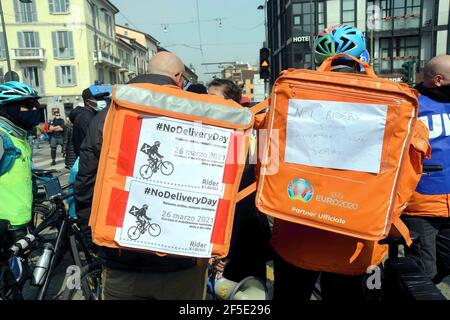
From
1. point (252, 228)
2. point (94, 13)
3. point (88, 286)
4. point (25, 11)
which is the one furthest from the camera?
point (94, 13)

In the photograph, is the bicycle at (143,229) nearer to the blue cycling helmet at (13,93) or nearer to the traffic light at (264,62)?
the blue cycling helmet at (13,93)

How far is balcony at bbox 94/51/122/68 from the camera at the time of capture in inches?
1875

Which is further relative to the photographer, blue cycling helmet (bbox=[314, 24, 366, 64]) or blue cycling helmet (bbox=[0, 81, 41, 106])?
blue cycling helmet (bbox=[0, 81, 41, 106])

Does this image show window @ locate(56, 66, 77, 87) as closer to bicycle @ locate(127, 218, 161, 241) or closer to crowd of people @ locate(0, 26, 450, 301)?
crowd of people @ locate(0, 26, 450, 301)

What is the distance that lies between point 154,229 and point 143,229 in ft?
0.15

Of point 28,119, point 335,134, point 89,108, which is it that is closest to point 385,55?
point 89,108

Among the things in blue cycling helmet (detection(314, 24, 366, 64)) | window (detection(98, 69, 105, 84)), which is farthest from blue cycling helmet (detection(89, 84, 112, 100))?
window (detection(98, 69, 105, 84))

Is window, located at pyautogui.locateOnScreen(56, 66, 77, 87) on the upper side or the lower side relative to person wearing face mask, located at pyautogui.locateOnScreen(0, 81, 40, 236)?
upper

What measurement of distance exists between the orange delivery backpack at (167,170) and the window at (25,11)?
49904 millimetres

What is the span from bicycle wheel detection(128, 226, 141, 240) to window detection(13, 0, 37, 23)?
50.0m

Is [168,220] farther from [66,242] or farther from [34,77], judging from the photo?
[34,77]

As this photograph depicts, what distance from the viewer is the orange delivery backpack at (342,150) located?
1544mm

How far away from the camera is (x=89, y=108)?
5.25 metres
